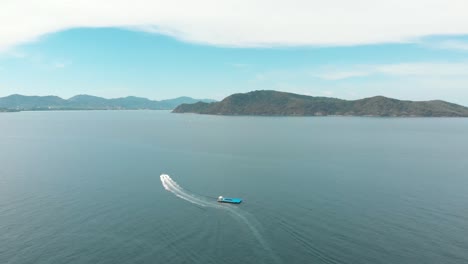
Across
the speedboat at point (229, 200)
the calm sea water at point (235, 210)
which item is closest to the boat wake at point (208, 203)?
the calm sea water at point (235, 210)

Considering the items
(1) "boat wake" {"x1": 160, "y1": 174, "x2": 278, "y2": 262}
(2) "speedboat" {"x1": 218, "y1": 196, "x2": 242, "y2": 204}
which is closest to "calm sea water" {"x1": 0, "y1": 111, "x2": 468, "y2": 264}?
(1) "boat wake" {"x1": 160, "y1": 174, "x2": 278, "y2": 262}

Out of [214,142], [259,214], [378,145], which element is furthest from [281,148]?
[259,214]

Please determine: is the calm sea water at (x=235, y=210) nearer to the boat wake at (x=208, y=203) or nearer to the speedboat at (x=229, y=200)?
the boat wake at (x=208, y=203)

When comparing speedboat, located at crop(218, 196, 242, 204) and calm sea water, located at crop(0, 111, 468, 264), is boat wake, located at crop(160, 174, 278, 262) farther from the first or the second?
speedboat, located at crop(218, 196, 242, 204)

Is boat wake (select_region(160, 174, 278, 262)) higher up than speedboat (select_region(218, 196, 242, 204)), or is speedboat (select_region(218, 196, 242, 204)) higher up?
speedboat (select_region(218, 196, 242, 204))

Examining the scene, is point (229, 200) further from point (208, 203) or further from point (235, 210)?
point (208, 203)

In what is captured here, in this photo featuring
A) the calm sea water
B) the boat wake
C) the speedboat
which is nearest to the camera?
the calm sea water

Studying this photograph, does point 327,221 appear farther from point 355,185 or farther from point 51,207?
point 51,207

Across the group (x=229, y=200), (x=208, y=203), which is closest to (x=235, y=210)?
(x=229, y=200)
